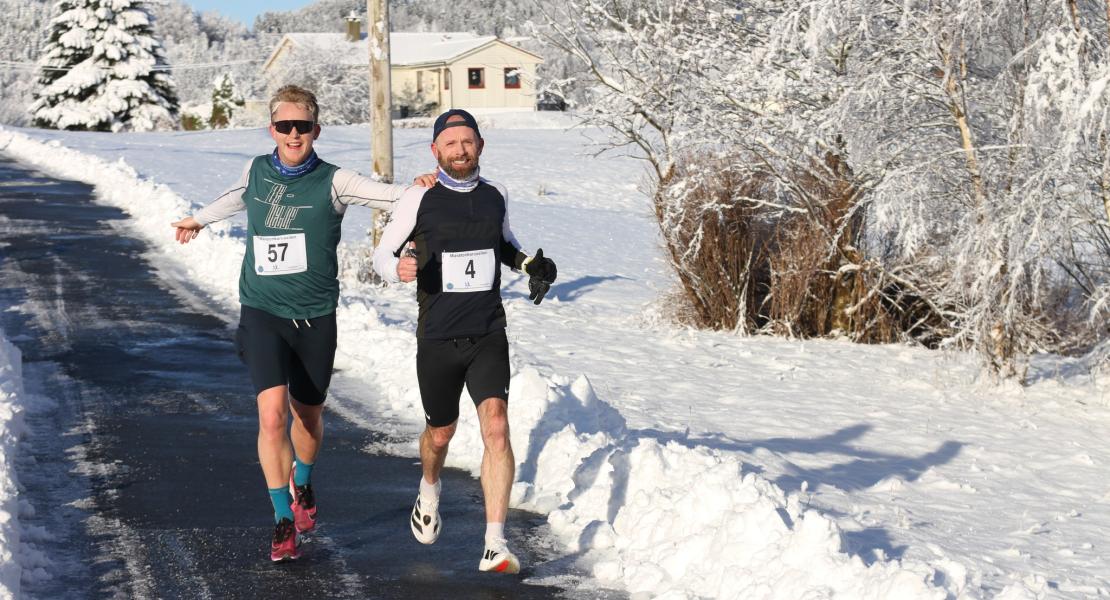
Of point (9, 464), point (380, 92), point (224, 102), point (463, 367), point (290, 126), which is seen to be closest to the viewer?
point (463, 367)

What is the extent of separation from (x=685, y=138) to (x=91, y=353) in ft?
21.1

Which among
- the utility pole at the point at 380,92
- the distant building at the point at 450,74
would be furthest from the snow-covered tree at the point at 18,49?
the utility pole at the point at 380,92

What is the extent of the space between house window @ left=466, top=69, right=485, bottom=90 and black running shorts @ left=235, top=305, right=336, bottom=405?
233 feet

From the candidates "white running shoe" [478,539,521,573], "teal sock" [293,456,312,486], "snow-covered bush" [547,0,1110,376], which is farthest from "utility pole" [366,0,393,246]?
"white running shoe" [478,539,521,573]

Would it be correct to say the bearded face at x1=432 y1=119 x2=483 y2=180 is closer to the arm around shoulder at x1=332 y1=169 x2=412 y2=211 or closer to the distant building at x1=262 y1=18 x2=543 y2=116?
the arm around shoulder at x1=332 y1=169 x2=412 y2=211

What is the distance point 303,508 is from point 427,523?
0.63 metres

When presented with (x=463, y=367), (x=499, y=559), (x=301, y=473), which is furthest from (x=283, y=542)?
(x=463, y=367)

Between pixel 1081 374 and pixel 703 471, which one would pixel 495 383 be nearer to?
pixel 703 471

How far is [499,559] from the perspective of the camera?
542 centimetres

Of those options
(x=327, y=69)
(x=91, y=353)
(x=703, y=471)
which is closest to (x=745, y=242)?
(x=91, y=353)

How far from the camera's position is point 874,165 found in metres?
12.5

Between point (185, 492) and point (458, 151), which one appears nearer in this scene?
point (458, 151)

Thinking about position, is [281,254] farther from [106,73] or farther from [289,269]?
[106,73]

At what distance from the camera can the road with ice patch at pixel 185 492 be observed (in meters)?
5.50
